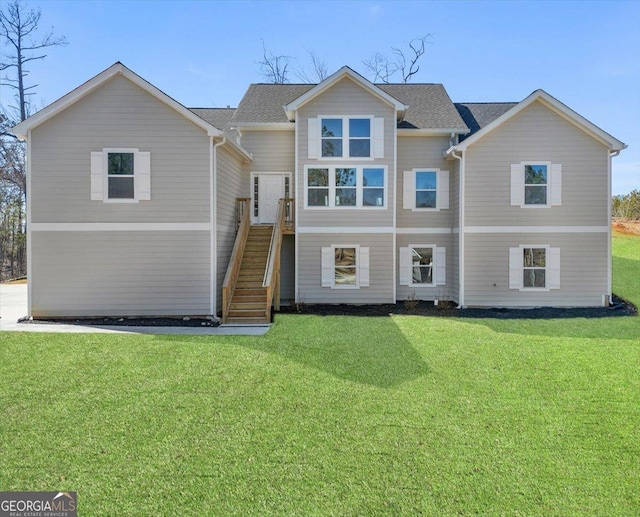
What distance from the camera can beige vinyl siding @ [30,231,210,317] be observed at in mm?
10398

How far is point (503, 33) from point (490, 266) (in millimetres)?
10536

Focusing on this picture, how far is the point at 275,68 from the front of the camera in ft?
88.8

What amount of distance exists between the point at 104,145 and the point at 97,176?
87 cm

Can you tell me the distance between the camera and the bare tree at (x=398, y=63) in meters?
25.0

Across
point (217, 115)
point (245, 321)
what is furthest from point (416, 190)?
point (217, 115)

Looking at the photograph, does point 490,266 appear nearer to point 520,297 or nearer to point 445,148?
point 520,297

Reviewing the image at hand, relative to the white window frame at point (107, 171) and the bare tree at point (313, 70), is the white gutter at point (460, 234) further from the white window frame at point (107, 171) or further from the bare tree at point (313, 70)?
the bare tree at point (313, 70)

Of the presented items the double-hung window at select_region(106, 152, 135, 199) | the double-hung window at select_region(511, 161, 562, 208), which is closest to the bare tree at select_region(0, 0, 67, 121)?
the double-hung window at select_region(106, 152, 135, 199)

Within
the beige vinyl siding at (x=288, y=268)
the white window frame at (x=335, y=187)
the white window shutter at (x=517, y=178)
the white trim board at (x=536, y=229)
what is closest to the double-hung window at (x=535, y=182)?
the white window shutter at (x=517, y=178)

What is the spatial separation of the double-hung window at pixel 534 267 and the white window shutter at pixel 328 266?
19.2ft

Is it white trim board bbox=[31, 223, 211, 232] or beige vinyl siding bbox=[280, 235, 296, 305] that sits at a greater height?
white trim board bbox=[31, 223, 211, 232]

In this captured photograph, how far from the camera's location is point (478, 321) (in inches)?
397

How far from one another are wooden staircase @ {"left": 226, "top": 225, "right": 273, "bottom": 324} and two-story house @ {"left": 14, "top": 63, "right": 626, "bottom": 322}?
0.17ft

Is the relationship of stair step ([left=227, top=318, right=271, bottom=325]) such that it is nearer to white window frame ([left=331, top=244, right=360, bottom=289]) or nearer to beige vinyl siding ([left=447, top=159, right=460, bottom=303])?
white window frame ([left=331, top=244, right=360, bottom=289])
